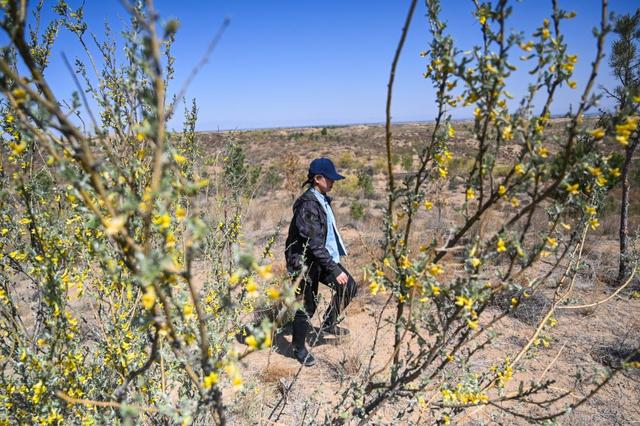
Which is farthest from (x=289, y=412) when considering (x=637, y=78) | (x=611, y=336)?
(x=637, y=78)

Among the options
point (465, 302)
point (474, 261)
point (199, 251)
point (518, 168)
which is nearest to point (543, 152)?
point (518, 168)

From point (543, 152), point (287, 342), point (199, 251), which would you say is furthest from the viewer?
point (287, 342)

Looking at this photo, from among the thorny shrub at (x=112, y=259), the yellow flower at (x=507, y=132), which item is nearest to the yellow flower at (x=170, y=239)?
the thorny shrub at (x=112, y=259)

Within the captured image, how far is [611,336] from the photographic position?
3746 mm

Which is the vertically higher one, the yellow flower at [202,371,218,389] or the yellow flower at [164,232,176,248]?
the yellow flower at [164,232,176,248]

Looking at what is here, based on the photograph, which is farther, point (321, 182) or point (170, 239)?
point (321, 182)

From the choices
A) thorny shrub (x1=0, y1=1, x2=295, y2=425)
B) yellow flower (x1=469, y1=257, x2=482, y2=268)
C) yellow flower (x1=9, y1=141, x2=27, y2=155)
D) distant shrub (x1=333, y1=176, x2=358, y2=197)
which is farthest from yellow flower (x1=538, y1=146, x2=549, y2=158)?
distant shrub (x1=333, y1=176, x2=358, y2=197)

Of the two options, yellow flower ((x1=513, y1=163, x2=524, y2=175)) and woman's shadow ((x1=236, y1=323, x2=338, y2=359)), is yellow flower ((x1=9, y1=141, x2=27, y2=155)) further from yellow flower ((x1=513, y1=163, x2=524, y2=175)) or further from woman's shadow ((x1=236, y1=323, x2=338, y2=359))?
woman's shadow ((x1=236, y1=323, x2=338, y2=359))

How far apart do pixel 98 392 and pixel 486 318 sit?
3968mm

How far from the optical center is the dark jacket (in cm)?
326

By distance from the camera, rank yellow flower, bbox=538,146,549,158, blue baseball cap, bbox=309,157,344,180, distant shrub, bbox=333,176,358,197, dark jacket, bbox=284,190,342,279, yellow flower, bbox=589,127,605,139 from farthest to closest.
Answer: distant shrub, bbox=333,176,358,197 → blue baseball cap, bbox=309,157,344,180 → dark jacket, bbox=284,190,342,279 → yellow flower, bbox=538,146,549,158 → yellow flower, bbox=589,127,605,139

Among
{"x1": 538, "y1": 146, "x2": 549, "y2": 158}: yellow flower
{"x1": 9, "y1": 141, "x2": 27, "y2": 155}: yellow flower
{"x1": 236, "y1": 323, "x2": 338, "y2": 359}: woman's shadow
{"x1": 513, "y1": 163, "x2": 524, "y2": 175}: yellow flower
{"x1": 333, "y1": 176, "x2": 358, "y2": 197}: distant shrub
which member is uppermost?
{"x1": 9, "y1": 141, "x2": 27, "y2": 155}: yellow flower

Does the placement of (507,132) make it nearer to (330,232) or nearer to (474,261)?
(474,261)

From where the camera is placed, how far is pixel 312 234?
327 centimetres
